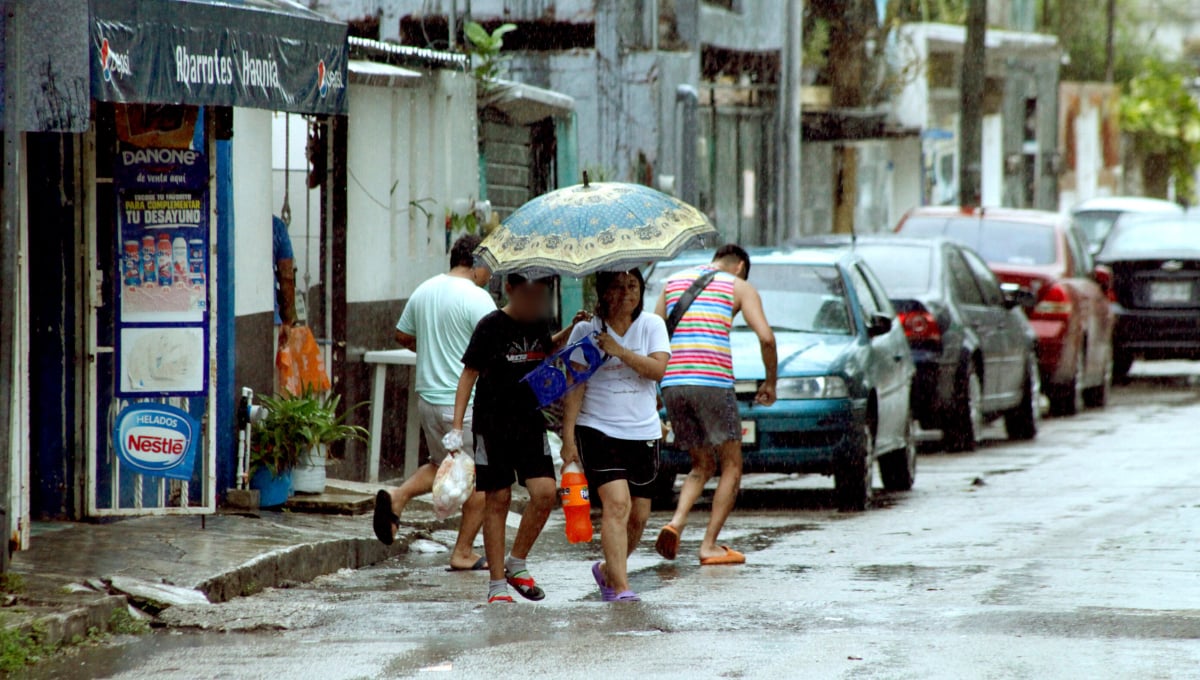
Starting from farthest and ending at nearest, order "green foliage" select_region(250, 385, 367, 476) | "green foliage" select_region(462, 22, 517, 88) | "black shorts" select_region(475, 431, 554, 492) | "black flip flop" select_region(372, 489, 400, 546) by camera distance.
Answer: "green foliage" select_region(462, 22, 517, 88)
"green foliage" select_region(250, 385, 367, 476)
"black flip flop" select_region(372, 489, 400, 546)
"black shorts" select_region(475, 431, 554, 492)

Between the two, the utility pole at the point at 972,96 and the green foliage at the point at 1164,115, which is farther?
the green foliage at the point at 1164,115

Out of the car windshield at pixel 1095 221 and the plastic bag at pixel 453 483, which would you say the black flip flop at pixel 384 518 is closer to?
the plastic bag at pixel 453 483

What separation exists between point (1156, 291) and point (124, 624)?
15415 mm

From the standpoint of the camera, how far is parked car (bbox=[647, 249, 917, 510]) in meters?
11.3

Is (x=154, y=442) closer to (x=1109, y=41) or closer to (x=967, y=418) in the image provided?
(x=967, y=418)

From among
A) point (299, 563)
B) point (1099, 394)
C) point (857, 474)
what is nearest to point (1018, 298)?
point (1099, 394)

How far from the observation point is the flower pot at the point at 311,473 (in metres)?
10.6

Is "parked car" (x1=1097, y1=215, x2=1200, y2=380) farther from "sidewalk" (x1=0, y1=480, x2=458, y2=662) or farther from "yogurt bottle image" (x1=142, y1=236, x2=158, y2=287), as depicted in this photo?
"yogurt bottle image" (x1=142, y1=236, x2=158, y2=287)

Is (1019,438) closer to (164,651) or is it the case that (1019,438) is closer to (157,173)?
(157,173)

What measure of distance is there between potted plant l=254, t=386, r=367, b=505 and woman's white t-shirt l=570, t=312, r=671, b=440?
271 centimetres

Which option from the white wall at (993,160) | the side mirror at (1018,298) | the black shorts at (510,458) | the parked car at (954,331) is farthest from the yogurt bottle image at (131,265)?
the white wall at (993,160)

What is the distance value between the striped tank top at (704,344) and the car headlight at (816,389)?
1.59m

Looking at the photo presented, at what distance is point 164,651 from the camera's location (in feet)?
23.4

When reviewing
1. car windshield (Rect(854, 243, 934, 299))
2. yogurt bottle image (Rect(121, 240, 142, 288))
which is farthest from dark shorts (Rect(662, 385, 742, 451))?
car windshield (Rect(854, 243, 934, 299))
